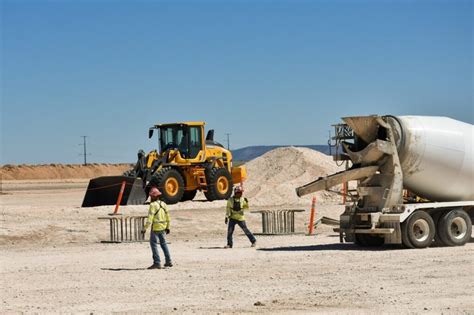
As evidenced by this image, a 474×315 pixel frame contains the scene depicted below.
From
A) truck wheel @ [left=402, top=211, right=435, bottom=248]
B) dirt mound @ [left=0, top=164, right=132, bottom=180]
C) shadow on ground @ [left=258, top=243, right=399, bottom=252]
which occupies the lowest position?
dirt mound @ [left=0, top=164, right=132, bottom=180]

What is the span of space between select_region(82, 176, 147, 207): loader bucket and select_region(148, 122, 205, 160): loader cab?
3.30 m

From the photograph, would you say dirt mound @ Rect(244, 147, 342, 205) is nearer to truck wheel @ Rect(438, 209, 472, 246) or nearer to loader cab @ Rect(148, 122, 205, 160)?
loader cab @ Rect(148, 122, 205, 160)

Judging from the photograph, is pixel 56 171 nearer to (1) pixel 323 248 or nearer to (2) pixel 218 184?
(2) pixel 218 184

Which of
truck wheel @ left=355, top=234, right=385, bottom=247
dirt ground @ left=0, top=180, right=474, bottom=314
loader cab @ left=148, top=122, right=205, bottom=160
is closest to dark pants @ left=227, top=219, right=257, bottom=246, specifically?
dirt ground @ left=0, top=180, right=474, bottom=314

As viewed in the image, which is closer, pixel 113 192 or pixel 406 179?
pixel 406 179

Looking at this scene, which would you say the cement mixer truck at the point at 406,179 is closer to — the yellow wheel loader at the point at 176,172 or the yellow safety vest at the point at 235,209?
the yellow safety vest at the point at 235,209

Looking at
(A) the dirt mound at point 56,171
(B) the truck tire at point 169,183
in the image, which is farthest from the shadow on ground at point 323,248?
(A) the dirt mound at point 56,171

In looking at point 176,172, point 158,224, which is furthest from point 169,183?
point 158,224

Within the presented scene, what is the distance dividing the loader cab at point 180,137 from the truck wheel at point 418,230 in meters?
17.4

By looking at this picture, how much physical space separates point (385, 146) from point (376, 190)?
118cm

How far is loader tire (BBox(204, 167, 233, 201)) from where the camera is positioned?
41.8 m

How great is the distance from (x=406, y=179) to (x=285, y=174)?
83.5 feet

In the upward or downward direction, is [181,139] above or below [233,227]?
above

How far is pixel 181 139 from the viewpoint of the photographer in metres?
41.2
